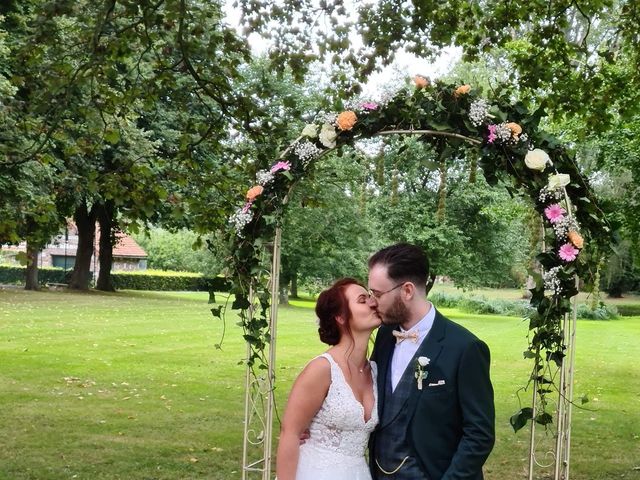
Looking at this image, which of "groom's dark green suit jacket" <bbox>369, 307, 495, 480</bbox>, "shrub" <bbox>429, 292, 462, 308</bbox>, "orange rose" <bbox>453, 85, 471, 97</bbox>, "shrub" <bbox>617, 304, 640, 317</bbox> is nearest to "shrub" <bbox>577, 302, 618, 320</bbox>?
"shrub" <bbox>617, 304, 640, 317</bbox>

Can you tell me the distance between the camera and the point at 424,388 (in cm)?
357

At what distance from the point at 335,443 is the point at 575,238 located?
1.90 meters

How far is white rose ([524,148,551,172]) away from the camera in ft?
15.5

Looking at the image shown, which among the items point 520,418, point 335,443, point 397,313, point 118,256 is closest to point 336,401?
point 335,443

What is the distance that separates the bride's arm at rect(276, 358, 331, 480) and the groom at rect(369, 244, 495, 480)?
33cm

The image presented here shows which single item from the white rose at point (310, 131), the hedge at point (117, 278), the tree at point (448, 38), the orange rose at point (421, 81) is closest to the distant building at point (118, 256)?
the hedge at point (117, 278)

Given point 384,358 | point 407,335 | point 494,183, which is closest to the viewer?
point 407,335

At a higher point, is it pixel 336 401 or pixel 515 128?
pixel 515 128

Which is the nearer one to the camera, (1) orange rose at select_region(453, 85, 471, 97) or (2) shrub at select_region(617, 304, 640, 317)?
(1) orange rose at select_region(453, 85, 471, 97)

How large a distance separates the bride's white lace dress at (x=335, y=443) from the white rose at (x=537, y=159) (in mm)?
1745

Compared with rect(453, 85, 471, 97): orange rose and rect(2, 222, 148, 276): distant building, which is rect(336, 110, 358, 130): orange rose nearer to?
rect(453, 85, 471, 97): orange rose

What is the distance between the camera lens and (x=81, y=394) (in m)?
11.6

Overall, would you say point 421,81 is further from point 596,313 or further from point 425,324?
point 596,313

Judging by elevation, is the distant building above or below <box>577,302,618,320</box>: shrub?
above
